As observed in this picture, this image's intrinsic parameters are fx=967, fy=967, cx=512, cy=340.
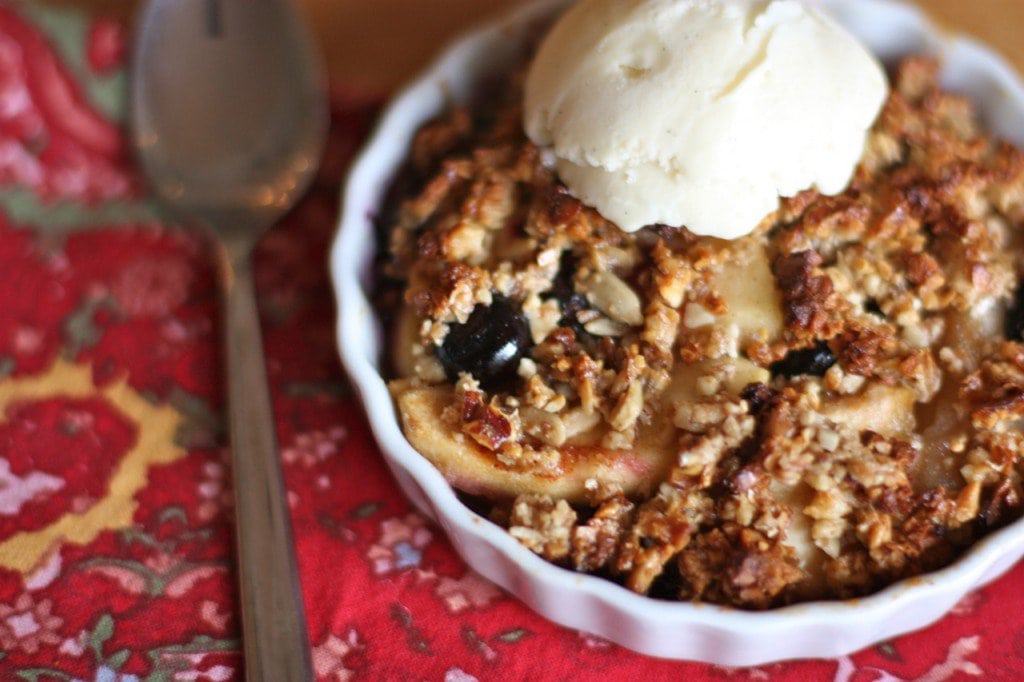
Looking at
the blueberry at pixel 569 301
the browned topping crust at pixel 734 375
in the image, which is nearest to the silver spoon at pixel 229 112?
the browned topping crust at pixel 734 375

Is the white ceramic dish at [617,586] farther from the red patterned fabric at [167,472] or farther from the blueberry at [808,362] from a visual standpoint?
the blueberry at [808,362]

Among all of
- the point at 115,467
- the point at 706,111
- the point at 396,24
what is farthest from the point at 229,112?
the point at 706,111

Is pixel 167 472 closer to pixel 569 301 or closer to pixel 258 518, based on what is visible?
pixel 258 518

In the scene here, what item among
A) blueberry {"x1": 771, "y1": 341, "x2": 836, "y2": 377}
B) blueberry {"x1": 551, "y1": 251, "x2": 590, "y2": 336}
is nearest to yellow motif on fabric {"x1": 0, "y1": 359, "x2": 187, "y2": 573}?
blueberry {"x1": 551, "y1": 251, "x2": 590, "y2": 336}

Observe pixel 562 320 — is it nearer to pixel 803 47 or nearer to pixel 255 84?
pixel 803 47

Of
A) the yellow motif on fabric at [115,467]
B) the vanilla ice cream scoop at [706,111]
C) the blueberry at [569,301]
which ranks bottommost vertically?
the yellow motif on fabric at [115,467]

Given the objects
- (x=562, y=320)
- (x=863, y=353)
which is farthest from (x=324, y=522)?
(x=863, y=353)

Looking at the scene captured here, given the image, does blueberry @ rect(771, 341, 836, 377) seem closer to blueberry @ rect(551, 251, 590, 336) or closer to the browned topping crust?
the browned topping crust

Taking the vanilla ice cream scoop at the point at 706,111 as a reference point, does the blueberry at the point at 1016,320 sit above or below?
below
